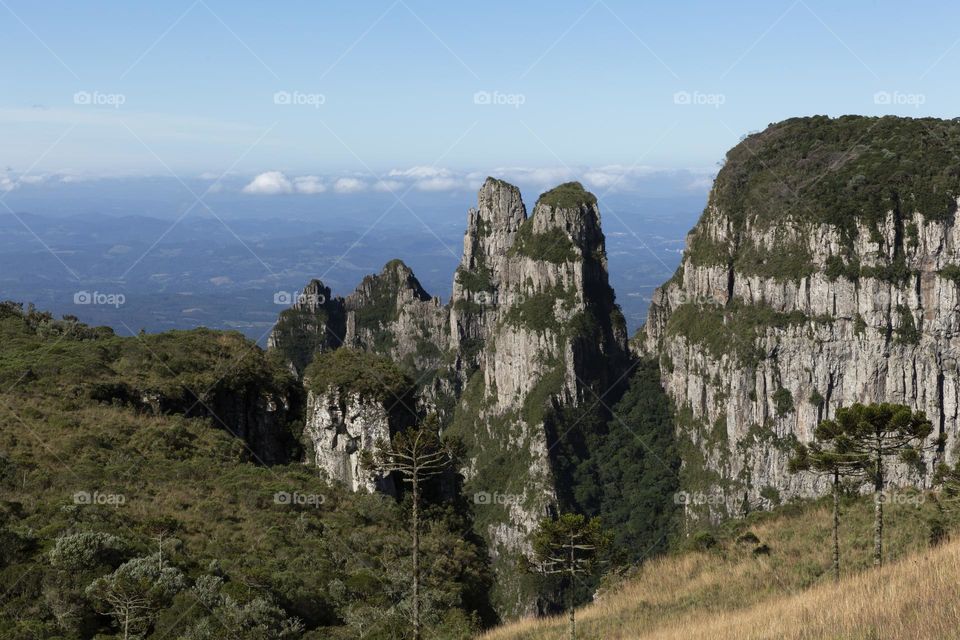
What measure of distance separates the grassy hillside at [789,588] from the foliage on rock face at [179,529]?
5.25 metres

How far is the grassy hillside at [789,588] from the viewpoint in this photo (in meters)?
12.8

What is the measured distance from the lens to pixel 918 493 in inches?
1348

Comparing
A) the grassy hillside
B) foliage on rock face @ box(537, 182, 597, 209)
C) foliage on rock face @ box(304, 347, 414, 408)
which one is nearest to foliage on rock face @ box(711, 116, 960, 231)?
foliage on rock face @ box(537, 182, 597, 209)

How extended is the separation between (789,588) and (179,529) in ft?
60.8

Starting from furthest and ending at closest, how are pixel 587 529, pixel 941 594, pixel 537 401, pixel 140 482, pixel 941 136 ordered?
pixel 537 401 → pixel 941 136 → pixel 140 482 → pixel 587 529 → pixel 941 594

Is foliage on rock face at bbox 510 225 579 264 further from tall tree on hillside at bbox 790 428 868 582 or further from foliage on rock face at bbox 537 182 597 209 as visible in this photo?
tall tree on hillside at bbox 790 428 868 582

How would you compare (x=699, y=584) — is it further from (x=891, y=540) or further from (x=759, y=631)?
(x=759, y=631)

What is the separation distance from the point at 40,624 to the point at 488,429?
120054mm

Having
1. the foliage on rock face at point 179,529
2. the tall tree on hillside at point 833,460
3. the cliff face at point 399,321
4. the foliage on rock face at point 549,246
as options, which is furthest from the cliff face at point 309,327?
the tall tree on hillside at point 833,460

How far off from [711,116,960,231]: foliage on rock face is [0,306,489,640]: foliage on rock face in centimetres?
9325

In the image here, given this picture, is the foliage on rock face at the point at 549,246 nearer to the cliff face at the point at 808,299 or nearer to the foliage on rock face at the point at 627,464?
the cliff face at the point at 808,299

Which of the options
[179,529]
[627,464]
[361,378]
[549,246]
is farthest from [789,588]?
[549,246]

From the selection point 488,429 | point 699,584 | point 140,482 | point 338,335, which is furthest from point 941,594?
point 338,335

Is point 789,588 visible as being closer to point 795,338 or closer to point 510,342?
point 795,338
